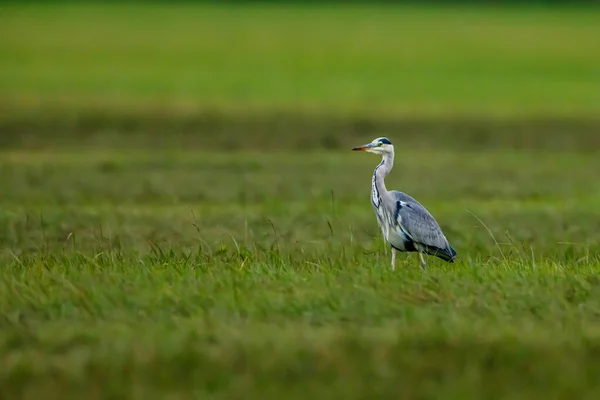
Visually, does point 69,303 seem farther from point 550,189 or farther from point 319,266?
point 550,189

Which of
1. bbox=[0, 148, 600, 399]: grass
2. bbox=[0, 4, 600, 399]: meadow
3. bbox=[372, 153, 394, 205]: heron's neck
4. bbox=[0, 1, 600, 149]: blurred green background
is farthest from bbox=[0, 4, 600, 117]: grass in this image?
bbox=[372, 153, 394, 205]: heron's neck

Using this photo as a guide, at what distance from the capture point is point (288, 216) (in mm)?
13859

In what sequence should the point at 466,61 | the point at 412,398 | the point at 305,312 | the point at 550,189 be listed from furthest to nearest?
the point at 466,61
the point at 550,189
the point at 305,312
the point at 412,398

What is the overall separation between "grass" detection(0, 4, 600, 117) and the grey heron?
64.4 ft

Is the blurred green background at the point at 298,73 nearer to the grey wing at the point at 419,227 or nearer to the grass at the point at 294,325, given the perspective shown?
the grass at the point at 294,325

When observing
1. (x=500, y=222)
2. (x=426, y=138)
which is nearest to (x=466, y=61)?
(x=426, y=138)

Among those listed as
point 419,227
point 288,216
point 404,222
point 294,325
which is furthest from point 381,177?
point 288,216

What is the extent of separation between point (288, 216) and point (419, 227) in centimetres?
540

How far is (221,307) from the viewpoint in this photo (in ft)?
22.7

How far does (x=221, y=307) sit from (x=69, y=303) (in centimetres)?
83

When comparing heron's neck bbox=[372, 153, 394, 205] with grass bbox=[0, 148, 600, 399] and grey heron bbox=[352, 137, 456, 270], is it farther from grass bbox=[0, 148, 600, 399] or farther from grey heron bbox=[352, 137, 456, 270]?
grass bbox=[0, 148, 600, 399]

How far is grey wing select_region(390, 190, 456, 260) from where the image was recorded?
336 inches

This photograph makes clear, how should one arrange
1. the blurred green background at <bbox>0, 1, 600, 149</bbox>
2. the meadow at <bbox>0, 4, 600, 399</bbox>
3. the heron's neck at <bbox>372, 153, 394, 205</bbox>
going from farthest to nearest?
1. the blurred green background at <bbox>0, 1, 600, 149</bbox>
2. the heron's neck at <bbox>372, 153, 394, 205</bbox>
3. the meadow at <bbox>0, 4, 600, 399</bbox>

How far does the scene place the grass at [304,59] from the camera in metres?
30.2
